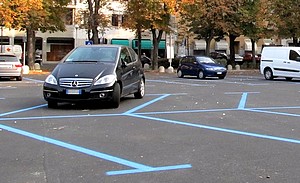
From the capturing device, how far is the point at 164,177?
5.42 meters

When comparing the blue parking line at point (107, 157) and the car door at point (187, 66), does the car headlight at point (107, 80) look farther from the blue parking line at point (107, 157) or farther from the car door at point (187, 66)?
the car door at point (187, 66)

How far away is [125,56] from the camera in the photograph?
13164 mm

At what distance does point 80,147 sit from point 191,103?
6.64 meters

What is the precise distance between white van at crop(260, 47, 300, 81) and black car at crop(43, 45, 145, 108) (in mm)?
15299

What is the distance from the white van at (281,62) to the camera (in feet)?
84.1

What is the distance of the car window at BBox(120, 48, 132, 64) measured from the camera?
12859 mm

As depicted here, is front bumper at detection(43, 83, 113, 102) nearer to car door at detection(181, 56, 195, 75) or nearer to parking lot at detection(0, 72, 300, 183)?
parking lot at detection(0, 72, 300, 183)

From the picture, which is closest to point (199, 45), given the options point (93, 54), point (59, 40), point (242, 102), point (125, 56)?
point (59, 40)

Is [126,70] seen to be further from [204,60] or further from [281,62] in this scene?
[204,60]

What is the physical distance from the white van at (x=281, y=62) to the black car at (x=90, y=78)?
15299mm

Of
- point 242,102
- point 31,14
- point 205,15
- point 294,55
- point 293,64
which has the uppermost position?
point 205,15

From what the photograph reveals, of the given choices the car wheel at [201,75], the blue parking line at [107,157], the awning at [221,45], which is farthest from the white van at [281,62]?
the awning at [221,45]

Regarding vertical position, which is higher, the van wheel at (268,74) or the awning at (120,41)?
the awning at (120,41)

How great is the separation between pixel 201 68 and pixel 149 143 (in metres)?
21.2
